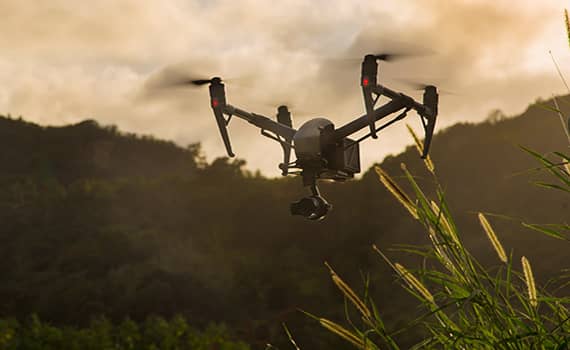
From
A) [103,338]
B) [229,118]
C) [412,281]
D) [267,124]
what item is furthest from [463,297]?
[103,338]

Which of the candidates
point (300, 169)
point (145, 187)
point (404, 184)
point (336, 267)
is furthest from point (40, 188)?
point (300, 169)

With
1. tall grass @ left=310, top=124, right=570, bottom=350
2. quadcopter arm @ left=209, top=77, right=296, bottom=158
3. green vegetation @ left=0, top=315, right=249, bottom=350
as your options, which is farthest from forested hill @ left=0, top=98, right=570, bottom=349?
tall grass @ left=310, top=124, right=570, bottom=350

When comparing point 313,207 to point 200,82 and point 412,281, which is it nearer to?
point 412,281

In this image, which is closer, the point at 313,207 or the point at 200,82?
the point at 313,207

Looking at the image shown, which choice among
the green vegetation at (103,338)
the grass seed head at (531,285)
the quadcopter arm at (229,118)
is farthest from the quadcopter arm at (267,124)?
the green vegetation at (103,338)

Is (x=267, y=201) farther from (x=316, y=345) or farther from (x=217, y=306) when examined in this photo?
(x=316, y=345)

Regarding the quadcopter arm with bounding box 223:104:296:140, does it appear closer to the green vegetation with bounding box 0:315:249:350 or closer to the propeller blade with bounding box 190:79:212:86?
the propeller blade with bounding box 190:79:212:86
